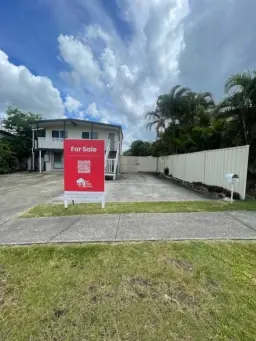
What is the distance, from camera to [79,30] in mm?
10047

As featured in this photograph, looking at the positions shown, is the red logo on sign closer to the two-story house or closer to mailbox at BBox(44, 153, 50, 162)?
the two-story house

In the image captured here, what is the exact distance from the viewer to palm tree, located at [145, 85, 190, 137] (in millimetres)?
14969

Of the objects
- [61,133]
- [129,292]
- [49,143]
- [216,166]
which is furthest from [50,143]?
[129,292]

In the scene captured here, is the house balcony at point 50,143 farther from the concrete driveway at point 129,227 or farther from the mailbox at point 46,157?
the concrete driveway at point 129,227

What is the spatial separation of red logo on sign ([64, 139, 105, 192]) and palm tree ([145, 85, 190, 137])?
11.9 meters

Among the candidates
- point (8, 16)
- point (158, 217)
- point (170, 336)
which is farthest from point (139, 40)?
point (170, 336)

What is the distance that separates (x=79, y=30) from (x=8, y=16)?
11.4ft

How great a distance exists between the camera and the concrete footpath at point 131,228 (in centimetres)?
327

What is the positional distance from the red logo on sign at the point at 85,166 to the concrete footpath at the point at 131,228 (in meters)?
0.85

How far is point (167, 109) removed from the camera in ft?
50.8

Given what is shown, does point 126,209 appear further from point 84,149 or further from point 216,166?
point 216,166

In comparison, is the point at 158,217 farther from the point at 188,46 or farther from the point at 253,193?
the point at 188,46

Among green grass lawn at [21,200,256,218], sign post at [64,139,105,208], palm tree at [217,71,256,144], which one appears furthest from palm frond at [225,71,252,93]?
sign post at [64,139,105,208]

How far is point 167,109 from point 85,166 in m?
12.3
